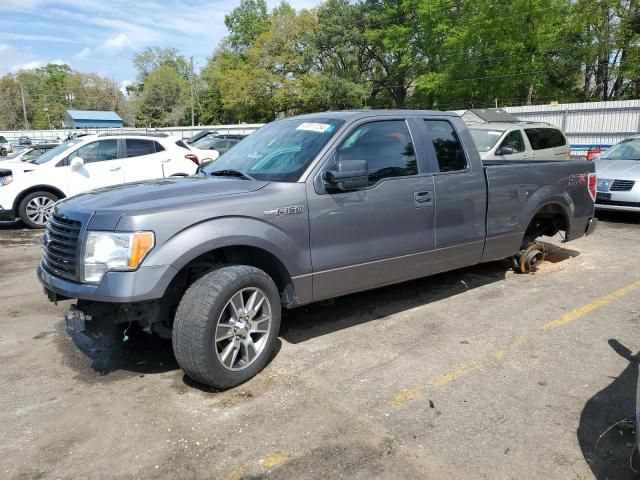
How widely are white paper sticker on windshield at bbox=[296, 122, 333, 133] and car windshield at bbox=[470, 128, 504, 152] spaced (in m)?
7.04

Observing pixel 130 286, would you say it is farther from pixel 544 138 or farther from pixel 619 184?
pixel 544 138

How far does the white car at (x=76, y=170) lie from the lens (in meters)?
9.92

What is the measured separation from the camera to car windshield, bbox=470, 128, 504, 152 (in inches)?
431

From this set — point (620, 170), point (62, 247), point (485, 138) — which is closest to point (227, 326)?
point (62, 247)

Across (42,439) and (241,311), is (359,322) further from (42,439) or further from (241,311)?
(42,439)

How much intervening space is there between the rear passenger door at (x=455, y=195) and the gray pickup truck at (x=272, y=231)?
0.05 feet

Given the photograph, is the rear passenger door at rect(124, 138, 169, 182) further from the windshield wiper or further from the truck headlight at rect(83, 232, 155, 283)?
the truck headlight at rect(83, 232, 155, 283)

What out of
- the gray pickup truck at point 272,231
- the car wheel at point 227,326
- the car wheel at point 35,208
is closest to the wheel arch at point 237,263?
the gray pickup truck at point 272,231

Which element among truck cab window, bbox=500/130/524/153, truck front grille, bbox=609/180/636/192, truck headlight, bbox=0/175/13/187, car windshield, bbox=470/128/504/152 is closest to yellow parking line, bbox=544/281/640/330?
truck front grille, bbox=609/180/636/192

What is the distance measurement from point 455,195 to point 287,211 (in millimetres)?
1869

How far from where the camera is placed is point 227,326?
11.9 feet

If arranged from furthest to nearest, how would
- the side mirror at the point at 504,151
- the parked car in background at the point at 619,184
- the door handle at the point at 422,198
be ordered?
1. the side mirror at the point at 504,151
2. the parked car in background at the point at 619,184
3. the door handle at the point at 422,198

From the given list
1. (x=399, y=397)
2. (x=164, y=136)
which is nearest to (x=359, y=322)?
(x=399, y=397)

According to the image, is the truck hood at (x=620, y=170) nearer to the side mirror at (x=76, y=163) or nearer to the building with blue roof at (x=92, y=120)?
the side mirror at (x=76, y=163)
